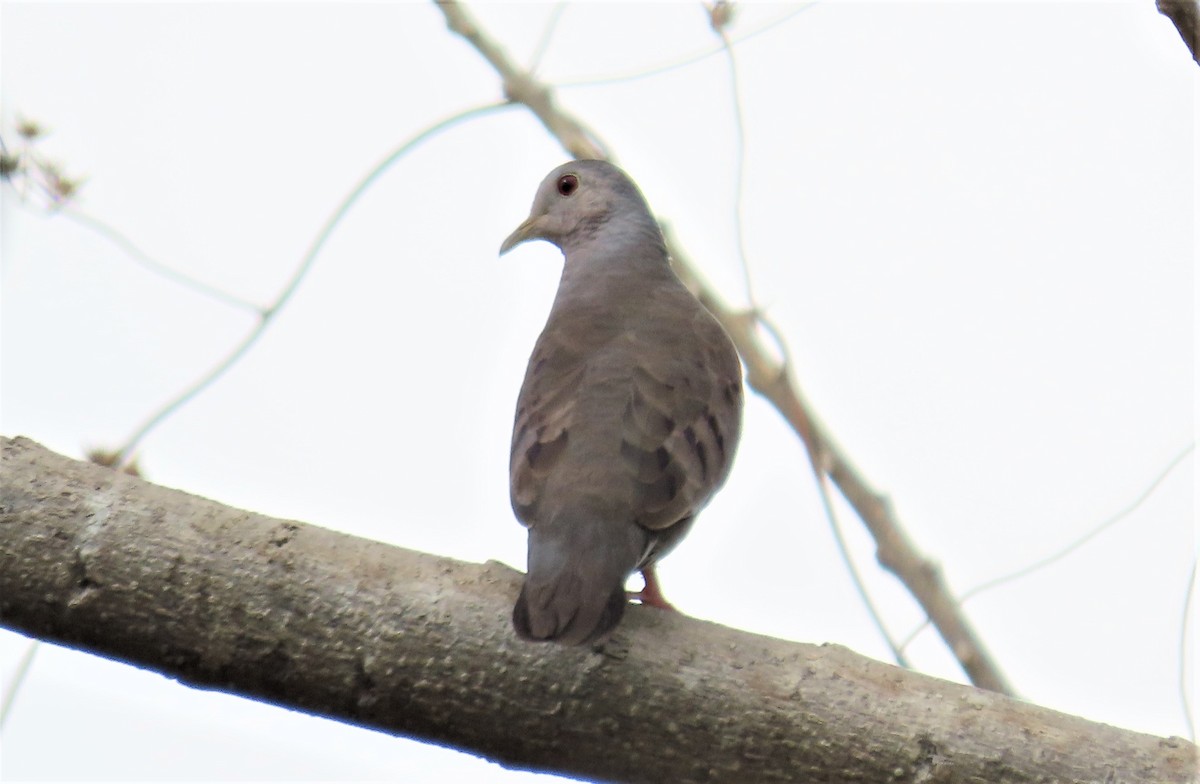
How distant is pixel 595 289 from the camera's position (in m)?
4.30

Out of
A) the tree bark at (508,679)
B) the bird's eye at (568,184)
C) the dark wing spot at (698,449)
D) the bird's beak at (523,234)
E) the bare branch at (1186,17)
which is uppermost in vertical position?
the bird's eye at (568,184)

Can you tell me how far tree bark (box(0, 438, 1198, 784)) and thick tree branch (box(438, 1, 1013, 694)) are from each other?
117cm

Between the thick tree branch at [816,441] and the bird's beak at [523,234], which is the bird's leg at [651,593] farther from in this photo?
the bird's beak at [523,234]

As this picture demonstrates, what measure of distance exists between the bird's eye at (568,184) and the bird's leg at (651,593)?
193 centimetres

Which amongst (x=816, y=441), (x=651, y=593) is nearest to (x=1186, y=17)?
(x=651, y=593)

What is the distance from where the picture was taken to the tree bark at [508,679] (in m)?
2.70

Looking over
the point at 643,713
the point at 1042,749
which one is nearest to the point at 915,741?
the point at 1042,749

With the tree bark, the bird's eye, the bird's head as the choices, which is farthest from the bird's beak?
the tree bark

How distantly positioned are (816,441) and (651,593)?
114 cm

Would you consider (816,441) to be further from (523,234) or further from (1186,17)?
(1186,17)

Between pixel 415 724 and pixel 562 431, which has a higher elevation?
pixel 562 431

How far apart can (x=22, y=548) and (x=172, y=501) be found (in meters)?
0.30

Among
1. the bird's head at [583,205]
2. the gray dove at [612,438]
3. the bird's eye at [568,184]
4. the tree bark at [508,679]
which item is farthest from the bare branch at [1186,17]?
the bird's eye at [568,184]

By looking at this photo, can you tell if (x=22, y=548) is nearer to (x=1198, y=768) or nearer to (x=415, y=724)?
(x=415, y=724)
